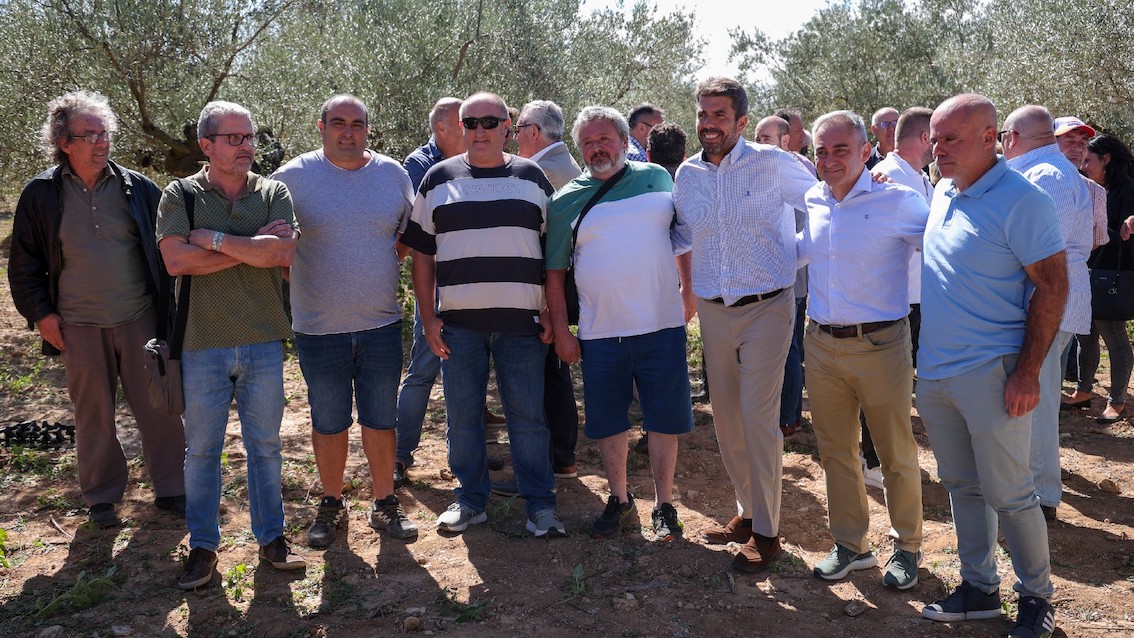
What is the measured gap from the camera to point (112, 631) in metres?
3.80

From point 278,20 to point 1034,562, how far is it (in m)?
9.45

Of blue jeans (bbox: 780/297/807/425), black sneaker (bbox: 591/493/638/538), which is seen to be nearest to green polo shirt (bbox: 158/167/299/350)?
black sneaker (bbox: 591/493/638/538)

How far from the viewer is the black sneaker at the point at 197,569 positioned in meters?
4.13

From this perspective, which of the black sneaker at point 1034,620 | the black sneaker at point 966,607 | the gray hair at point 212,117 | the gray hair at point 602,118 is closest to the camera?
the black sneaker at point 1034,620

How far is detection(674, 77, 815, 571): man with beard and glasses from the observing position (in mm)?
4148

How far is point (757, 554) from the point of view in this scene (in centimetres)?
432

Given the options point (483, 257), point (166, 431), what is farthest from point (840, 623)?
point (166, 431)

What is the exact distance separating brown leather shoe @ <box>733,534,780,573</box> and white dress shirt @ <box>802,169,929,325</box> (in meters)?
1.14

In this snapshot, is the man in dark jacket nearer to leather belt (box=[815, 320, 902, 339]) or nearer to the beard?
the beard

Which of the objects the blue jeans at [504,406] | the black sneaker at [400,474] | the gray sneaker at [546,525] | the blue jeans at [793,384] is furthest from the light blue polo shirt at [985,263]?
the black sneaker at [400,474]

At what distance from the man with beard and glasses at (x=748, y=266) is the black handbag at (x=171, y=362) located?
2.33 meters

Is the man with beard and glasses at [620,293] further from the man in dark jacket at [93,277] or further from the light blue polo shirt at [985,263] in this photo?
the man in dark jacket at [93,277]

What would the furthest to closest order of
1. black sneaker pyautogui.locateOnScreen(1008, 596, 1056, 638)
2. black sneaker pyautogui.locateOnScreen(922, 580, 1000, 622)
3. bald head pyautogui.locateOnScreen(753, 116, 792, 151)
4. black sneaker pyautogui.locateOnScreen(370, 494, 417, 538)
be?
bald head pyautogui.locateOnScreen(753, 116, 792, 151) < black sneaker pyautogui.locateOnScreen(370, 494, 417, 538) < black sneaker pyautogui.locateOnScreen(922, 580, 1000, 622) < black sneaker pyautogui.locateOnScreen(1008, 596, 1056, 638)

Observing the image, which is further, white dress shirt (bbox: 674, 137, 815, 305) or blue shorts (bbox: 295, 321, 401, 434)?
blue shorts (bbox: 295, 321, 401, 434)
